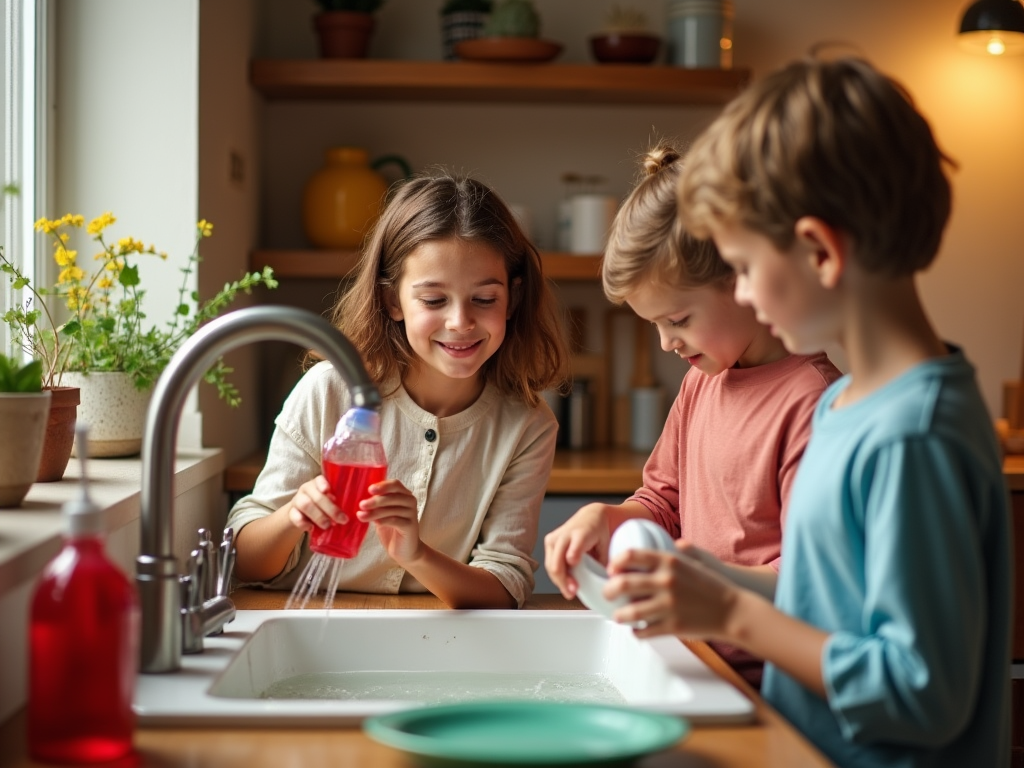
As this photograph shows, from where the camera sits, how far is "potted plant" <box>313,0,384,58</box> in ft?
9.94

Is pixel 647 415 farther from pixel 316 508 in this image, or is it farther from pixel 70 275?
pixel 316 508

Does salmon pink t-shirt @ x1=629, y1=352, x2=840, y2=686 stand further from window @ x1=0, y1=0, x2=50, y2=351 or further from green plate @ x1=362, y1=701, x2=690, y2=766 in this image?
window @ x1=0, y1=0, x2=50, y2=351

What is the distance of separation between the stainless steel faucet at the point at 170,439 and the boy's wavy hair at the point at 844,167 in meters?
0.37

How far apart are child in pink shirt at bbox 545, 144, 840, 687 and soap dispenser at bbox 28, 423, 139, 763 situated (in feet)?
1.83

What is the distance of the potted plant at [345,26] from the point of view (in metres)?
3.03

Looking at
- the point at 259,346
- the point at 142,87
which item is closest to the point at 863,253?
the point at 142,87

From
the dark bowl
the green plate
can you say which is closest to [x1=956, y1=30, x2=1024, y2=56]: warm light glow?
the dark bowl

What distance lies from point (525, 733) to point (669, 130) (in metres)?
2.66

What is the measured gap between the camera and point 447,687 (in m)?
1.29

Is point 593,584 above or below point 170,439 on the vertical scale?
below

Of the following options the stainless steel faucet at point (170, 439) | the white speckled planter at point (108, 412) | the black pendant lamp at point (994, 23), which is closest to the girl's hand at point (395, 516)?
the stainless steel faucet at point (170, 439)

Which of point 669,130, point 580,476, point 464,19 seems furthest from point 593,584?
point 669,130

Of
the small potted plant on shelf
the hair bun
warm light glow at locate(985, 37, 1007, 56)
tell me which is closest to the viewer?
the hair bun

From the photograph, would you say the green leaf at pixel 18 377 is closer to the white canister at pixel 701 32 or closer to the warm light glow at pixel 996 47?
the white canister at pixel 701 32
